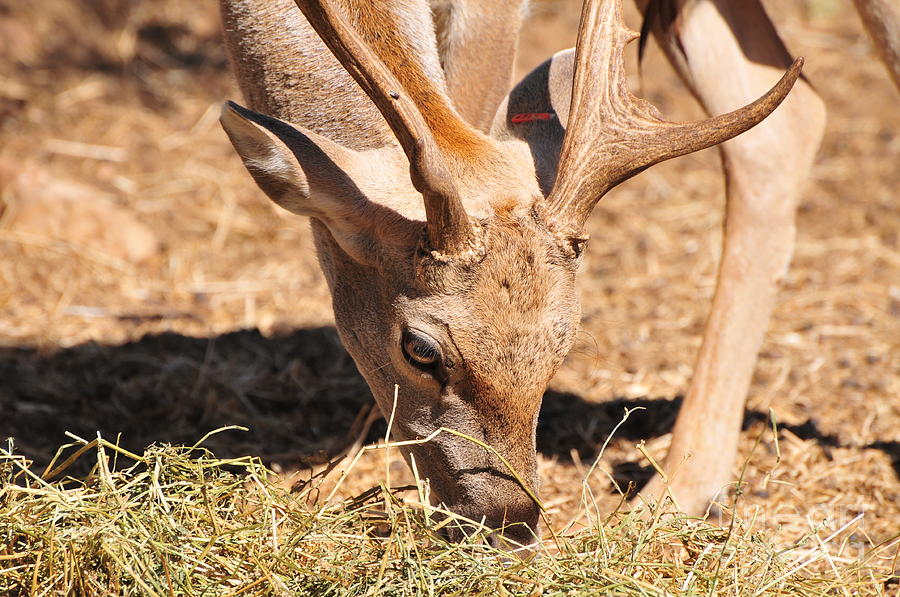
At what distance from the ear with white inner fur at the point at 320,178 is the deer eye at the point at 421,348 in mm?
310

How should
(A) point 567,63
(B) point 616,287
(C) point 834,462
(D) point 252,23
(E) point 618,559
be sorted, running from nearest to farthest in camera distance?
1. (E) point 618,559
2. (A) point 567,63
3. (D) point 252,23
4. (C) point 834,462
5. (B) point 616,287

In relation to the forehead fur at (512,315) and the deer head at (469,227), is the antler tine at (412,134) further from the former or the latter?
the forehead fur at (512,315)

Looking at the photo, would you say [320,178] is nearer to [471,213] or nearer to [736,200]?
[471,213]

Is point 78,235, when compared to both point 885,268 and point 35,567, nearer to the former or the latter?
point 35,567

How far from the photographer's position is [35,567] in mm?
2756

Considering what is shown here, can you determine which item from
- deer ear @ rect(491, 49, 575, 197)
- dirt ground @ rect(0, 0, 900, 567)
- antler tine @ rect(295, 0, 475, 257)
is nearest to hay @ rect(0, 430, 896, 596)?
dirt ground @ rect(0, 0, 900, 567)

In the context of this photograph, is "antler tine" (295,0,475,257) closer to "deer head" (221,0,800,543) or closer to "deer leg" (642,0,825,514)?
"deer head" (221,0,800,543)

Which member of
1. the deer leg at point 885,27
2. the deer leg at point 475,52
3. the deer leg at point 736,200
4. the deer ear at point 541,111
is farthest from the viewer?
the deer leg at point 475,52

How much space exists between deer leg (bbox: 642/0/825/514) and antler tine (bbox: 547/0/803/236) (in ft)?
3.85

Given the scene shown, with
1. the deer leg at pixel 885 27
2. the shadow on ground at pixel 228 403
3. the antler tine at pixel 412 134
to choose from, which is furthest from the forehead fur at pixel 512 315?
the deer leg at pixel 885 27

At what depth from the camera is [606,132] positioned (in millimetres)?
3062

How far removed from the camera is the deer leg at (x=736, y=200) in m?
3.99

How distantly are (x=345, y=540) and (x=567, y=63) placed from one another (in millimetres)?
1878

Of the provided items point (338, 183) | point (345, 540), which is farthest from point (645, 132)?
point (345, 540)
